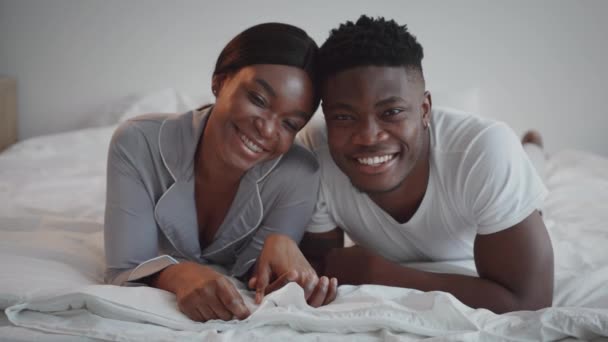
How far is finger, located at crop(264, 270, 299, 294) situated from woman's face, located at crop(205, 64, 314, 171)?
27 cm

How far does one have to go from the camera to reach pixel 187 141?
4.41 ft

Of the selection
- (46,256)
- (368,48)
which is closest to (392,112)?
(368,48)

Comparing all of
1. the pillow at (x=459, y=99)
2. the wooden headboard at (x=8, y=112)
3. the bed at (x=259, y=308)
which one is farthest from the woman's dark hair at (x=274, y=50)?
the wooden headboard at (x=8, y=112)

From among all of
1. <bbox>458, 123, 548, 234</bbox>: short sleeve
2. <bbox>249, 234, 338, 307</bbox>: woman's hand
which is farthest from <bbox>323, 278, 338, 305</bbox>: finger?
<bbox>458, 123, 548, 234</bbox>: short sleeve

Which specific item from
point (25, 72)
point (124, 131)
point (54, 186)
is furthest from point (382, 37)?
point (25, 72)

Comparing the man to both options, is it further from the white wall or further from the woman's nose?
the white wall

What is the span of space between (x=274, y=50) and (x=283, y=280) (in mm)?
447

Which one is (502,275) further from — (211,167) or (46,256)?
(46,256)

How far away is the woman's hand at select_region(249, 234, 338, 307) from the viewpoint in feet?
3.61

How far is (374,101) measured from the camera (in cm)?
122

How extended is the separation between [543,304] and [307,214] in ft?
1.66

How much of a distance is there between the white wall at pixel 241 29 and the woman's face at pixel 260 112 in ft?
5.07

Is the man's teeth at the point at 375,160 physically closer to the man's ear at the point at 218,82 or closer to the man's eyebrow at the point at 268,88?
the man's eyebrow at the point at 268,88

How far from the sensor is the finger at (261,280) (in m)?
1.11
